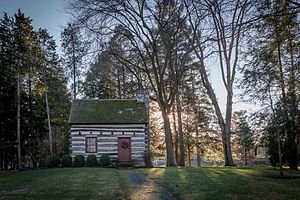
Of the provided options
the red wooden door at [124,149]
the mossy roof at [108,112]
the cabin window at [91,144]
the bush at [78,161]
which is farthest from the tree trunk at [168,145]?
the bush at [78,161]

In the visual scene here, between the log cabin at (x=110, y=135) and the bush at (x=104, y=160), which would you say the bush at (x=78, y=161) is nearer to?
the log cabin at (x=110, y=135)

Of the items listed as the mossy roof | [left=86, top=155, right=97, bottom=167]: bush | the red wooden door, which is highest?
the mossy roof

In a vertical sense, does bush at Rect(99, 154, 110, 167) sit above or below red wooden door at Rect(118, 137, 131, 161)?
below

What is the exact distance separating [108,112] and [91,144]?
3.49m

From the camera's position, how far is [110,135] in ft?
86.1

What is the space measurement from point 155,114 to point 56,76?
12.2 metres

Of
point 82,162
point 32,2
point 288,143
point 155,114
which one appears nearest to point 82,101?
point 82,162

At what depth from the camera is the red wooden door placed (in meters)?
26.1

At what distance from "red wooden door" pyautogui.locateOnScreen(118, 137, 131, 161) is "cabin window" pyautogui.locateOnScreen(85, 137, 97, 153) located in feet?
7.16

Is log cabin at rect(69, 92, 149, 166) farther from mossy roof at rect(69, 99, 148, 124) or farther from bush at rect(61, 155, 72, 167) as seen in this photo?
bush at rect(61, 155, 72, 167)

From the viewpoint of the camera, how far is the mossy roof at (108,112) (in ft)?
86.6

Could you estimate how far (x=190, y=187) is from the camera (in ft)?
31.7

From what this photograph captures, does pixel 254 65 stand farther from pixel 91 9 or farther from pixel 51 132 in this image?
pixel 51 132

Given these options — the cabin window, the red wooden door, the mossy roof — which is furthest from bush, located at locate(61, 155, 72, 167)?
the red wooden door
